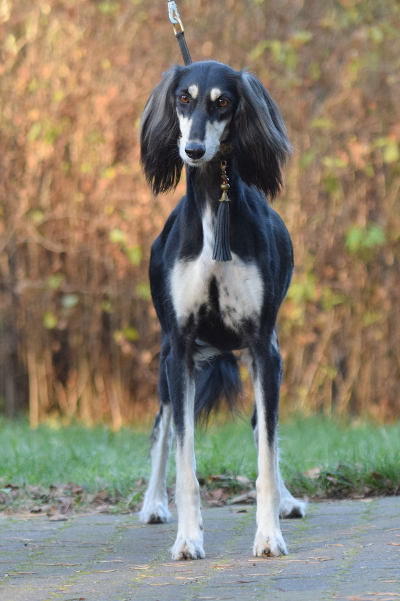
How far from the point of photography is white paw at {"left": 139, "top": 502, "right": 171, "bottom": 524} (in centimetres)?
397

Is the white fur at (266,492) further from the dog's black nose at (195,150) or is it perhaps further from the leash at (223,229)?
the dog's black nose at (195,150)

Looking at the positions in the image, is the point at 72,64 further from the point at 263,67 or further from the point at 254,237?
the point at 254,237

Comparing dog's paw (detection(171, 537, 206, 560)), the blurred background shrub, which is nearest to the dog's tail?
dog's paw (detection(171, 537, 206, 560))

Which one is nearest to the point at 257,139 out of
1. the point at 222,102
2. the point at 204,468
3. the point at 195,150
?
the point at 222,102

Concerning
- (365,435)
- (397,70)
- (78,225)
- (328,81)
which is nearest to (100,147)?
(78,225)

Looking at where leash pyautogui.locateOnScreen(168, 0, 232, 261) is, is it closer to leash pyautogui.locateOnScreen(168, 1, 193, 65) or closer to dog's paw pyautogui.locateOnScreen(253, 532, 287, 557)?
leash pyautogui.locateOnScreen(168, 1, 193, 65)

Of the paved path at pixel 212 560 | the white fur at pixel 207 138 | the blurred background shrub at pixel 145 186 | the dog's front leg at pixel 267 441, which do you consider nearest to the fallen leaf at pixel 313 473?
the paved path at pixel 212 560

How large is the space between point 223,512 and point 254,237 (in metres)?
1.38

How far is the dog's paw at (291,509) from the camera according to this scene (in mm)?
3836

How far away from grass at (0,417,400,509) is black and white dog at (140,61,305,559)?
0.97 meters

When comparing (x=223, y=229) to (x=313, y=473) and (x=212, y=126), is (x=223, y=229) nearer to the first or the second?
(x=212, y=126)

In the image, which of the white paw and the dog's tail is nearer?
the white paw

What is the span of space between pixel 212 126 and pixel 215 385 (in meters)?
1.35

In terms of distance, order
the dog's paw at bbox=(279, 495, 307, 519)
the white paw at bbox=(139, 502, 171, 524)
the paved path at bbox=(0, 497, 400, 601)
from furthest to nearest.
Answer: the white paw at bbox=(139, 502, 171, 524), the dog's paw at bbox=(279, 495, 307, 519), the paved path at bbox=(0, 497, 400, 601)
